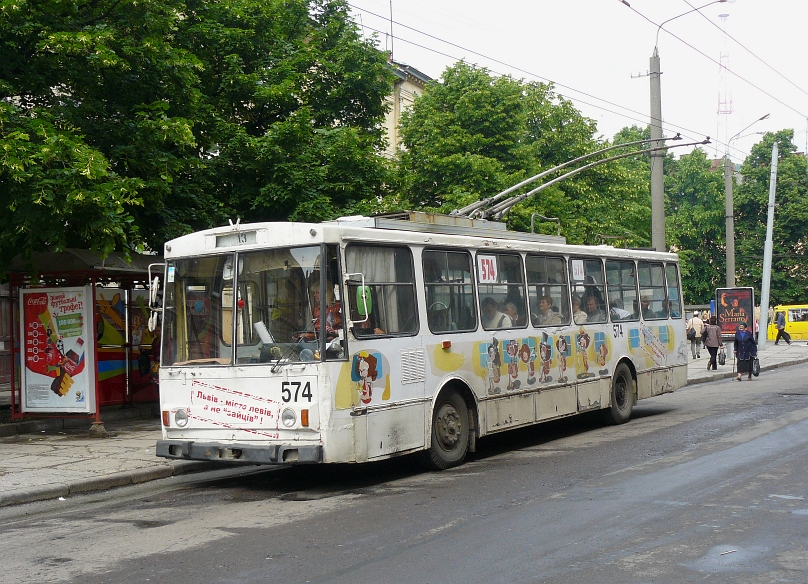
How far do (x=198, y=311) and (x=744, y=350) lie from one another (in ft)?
64.6

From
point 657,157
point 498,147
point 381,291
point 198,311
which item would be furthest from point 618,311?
point 498,147

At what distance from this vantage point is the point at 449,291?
11.8 meters

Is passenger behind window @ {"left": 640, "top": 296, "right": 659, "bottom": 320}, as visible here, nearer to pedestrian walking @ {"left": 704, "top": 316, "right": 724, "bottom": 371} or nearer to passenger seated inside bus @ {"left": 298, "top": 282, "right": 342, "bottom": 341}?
passenger seated inside bus @ {"left": 298, "top": 282, "right": 342, "bottom": 341}

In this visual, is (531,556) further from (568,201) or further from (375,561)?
(568,201)

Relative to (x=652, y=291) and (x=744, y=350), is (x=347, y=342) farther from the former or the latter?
(x=744, y=350)

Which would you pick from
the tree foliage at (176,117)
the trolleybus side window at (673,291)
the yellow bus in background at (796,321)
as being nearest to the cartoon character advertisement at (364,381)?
the tree foliage at (176,117)

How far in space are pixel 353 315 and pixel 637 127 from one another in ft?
207

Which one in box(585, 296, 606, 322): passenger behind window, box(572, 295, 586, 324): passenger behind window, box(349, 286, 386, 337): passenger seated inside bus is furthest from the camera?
box(585, 296, 606, 322): passenger behind window

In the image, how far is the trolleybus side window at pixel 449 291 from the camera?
37.4 feet

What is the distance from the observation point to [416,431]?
10883mm

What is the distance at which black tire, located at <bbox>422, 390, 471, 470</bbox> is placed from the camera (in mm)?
11234

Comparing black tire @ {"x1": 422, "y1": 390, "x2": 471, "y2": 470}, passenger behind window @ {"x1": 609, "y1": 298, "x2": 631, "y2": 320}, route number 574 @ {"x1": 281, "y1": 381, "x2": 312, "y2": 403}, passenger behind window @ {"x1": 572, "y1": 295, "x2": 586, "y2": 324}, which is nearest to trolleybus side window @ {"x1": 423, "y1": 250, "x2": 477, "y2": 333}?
black tire @ {"x1": 422, "y1": 390, "x2": 471, "y2": 470}

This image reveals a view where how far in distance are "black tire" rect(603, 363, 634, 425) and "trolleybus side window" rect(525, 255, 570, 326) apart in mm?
2131

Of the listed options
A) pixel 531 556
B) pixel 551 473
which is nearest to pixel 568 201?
pixel 551 473
